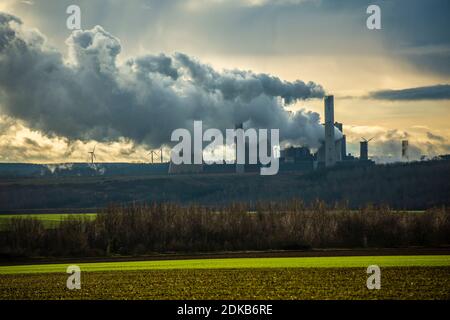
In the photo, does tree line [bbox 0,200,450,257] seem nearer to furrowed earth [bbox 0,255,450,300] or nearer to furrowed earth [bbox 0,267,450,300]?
furrowed earth [bbox 0,255,450,300]

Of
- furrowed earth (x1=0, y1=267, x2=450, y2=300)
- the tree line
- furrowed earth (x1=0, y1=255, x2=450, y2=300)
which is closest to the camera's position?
furrowed earth (x1=0, y1=267, x2=450, y2=300)

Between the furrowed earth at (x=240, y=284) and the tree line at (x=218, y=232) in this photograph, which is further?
the tree line at (x=218, y=232)

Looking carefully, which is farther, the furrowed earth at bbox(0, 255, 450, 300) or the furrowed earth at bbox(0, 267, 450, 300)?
the furrowed earth at bbox(0, 255, 450, 300)

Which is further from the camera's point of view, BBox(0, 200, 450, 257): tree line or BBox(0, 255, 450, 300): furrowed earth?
BBox(0, 200, 450, 257): tree line

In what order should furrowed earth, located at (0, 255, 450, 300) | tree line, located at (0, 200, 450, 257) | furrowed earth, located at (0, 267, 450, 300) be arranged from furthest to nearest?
tree line, located at (0, 200, 450, 257)
furrowed earth, located at (0, 255, 450, 300)
furrowed earth, located at (0, 267, 450, 300)

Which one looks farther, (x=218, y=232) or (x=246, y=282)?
(x=218, y=232)

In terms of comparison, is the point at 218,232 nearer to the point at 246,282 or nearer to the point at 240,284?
the point at 246,282

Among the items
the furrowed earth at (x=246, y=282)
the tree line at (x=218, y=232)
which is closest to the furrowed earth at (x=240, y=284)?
the furrowed earth at (x=246, y=282)

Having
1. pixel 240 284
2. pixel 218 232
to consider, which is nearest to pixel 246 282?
pixel 240 284

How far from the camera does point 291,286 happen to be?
131ft

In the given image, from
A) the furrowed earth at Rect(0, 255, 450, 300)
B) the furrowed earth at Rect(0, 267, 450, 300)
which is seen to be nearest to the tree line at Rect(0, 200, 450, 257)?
the furrowed earth at Rect(0, 255, 450, 300)

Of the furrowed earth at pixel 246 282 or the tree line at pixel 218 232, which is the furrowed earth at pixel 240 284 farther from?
the tree line at pixel 218 232
